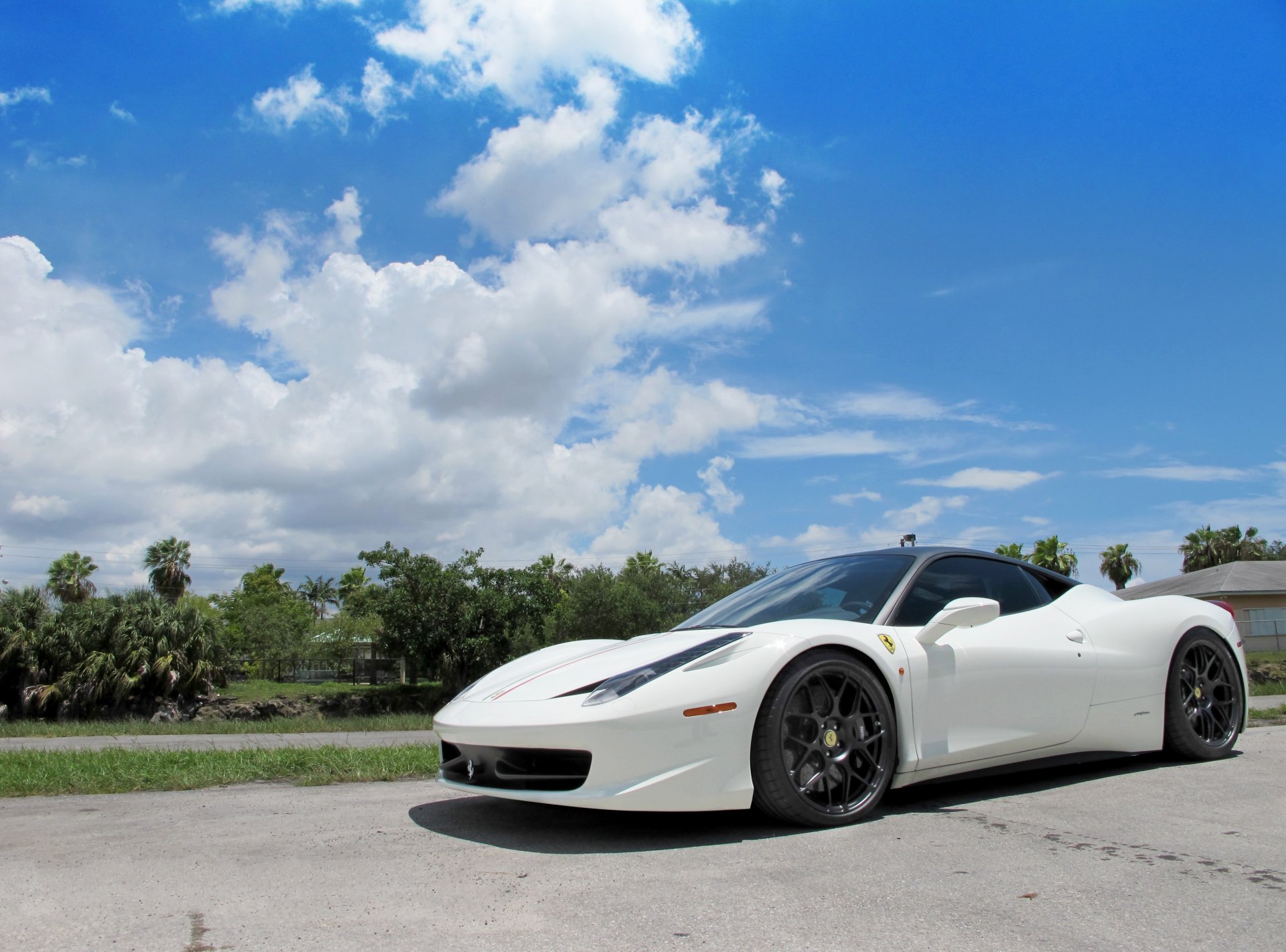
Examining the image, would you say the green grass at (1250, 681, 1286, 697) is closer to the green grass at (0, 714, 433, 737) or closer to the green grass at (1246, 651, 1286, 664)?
the green grass at (1246, 651, 1286, 664)

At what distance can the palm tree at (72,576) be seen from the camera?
53.1m

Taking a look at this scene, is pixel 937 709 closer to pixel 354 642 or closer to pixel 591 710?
pixel 591 710

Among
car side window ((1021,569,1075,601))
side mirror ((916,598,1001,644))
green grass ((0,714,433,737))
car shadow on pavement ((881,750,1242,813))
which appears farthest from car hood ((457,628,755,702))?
green grass ((0,714,433,737))

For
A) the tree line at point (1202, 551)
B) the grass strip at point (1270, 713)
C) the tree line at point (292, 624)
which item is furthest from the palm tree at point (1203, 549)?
the grass strip at point (1270, 713)

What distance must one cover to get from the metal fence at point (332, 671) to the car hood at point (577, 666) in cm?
6164

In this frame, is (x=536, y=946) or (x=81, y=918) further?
(x=81, y=918)

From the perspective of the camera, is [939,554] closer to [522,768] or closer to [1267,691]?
[522,768]

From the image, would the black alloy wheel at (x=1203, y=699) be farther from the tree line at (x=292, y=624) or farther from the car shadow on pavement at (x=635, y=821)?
the tree line at (x=292, y=624)

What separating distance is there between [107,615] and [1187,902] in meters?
31.2

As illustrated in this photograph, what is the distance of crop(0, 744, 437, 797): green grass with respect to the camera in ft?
17.0

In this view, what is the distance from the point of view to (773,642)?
12.0 ft

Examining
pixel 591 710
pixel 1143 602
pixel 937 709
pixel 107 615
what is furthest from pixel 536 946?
pixel 107 615

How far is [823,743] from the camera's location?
3.63 meters

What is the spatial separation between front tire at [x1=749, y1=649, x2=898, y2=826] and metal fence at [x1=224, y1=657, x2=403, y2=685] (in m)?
62.6
